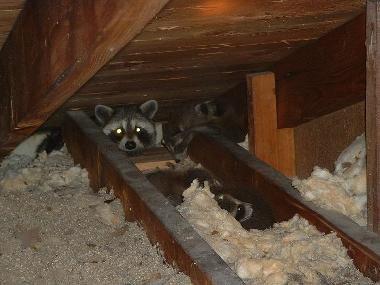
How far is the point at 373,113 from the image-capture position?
304cm

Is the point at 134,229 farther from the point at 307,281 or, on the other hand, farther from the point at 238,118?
the point at 238,118

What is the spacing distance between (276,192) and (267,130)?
1.11 m

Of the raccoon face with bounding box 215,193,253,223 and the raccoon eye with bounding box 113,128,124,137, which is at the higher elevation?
the raccoon face with bounding box 215,193,253,223

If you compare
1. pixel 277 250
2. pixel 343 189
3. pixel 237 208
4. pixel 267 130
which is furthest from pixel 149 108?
pixel 277 250

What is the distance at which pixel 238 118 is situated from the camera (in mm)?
5172

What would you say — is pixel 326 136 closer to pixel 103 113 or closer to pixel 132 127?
pixel 103 113

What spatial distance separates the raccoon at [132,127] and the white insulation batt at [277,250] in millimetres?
2655

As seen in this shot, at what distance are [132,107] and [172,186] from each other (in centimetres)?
208

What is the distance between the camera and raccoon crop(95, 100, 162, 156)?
6043 mm

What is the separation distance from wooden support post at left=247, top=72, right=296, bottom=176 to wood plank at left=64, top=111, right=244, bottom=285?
3.28 feet

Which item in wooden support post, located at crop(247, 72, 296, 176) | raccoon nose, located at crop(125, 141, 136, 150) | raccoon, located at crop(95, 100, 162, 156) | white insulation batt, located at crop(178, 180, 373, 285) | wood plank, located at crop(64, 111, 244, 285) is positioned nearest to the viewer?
wood plank, located at crop(64, 111, 244, 285)

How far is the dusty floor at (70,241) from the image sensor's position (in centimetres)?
291

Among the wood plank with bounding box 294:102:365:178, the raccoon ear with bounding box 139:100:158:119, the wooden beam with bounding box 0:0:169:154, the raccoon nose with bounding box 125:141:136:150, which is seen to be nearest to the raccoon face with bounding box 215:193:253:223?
the wood plank with bounding box 294:102:365:178

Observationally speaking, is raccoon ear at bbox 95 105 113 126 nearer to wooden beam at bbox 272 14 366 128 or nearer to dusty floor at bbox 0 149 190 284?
dusty floor at bbox 0 149 190 284
